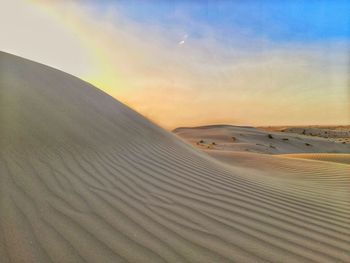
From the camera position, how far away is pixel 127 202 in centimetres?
321

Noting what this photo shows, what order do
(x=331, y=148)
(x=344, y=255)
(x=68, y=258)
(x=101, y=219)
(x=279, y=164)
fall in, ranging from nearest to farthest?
(x=68, y=258) < (x=344, y=255) < (x=101, y=219) < (x=279, y=164) < (x=331, y=148)

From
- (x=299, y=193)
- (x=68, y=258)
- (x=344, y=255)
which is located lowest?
(x=68, y=258)

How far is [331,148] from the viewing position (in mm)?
23203

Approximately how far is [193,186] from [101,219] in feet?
5.16

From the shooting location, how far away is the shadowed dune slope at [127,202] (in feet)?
7.81

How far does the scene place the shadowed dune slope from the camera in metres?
2.38

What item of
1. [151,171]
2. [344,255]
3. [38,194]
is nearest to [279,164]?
[151,171]

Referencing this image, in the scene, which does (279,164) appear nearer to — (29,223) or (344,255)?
(344,255)

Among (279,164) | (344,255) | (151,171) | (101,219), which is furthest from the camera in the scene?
(279,164)

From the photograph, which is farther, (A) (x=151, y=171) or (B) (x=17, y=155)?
(A) (x=151, y=171)

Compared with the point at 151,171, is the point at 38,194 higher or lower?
lower

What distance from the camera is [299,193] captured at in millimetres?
4633

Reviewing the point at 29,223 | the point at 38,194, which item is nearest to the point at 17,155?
the point at 38,194

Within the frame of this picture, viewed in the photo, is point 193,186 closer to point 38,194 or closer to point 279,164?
point 38,194
